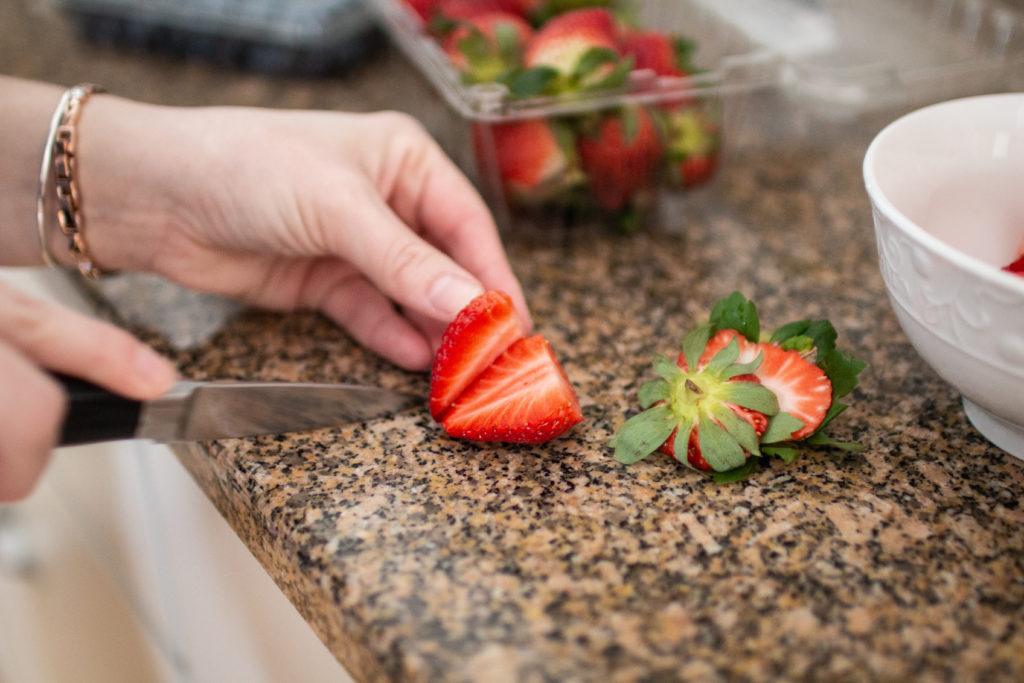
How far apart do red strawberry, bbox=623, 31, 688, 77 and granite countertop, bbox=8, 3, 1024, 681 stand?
0.20 metres

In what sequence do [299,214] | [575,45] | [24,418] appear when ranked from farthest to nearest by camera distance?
[575,45]
[299,214]
[24,418]

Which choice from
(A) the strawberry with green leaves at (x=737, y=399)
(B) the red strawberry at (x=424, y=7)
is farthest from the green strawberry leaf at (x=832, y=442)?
(B) the red strawberry at (x=424, y=7)

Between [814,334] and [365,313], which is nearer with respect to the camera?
[814,334]

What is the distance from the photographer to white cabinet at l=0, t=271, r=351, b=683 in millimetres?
686

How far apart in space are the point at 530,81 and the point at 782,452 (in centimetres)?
39

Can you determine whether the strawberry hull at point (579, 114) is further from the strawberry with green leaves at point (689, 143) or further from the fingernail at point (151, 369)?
the fingernail at point (151, 369)

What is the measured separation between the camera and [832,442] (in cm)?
52

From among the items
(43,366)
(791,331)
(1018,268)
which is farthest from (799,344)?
(43,366)

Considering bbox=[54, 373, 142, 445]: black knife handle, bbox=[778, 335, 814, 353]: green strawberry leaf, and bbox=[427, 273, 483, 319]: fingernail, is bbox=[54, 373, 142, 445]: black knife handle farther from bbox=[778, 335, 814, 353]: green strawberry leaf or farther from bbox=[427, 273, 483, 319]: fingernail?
bbox=[778, 335, 814, 353]: green strawberry leaf

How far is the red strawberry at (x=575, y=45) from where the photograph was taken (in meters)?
0.73

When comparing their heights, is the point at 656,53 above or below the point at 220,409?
above

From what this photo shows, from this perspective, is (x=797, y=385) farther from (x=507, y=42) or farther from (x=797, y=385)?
(x=507, y=42)

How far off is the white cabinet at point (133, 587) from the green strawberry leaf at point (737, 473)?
28 centimetres

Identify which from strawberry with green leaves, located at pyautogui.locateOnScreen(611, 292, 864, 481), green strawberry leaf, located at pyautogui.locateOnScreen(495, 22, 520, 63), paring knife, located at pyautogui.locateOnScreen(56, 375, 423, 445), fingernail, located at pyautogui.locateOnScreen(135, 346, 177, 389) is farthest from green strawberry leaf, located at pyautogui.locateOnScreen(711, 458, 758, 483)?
green strawberry leaf, located at pyautogui.locateOnScreen(495, 22, 520, 63)
